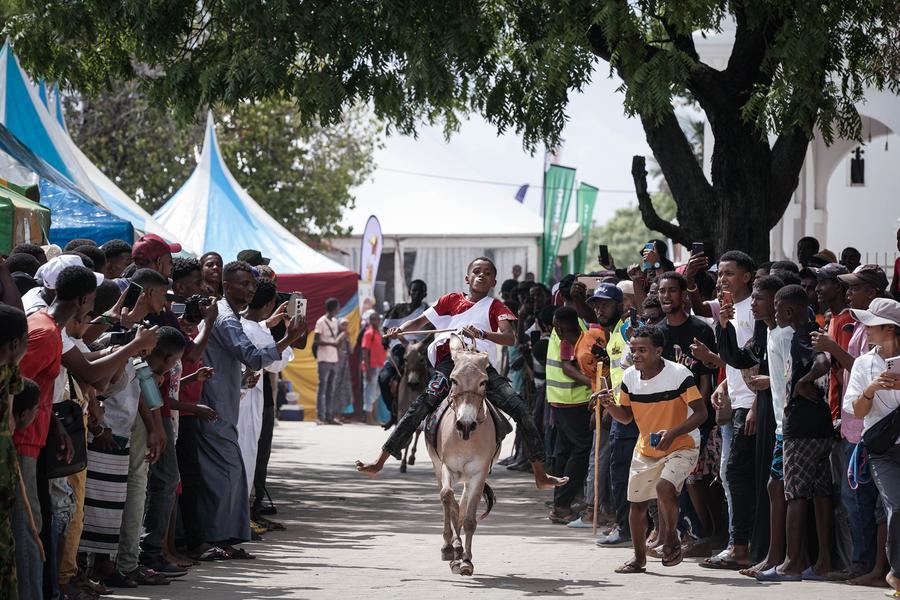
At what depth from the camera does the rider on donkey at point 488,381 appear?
11.0 meters

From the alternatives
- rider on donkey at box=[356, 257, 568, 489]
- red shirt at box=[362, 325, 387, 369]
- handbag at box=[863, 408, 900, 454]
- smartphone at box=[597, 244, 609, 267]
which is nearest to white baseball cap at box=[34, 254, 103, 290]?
rider on donkey at box=[356, 257, 568, 489]

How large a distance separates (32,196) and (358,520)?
4.51 meters

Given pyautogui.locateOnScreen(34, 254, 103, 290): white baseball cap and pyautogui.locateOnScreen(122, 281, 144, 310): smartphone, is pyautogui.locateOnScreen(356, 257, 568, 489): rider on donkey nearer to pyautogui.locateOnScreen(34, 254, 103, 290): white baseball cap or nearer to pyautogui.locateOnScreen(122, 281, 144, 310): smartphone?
pyautogui.locateOnScreen(122, 281, 144, 310): smartphone

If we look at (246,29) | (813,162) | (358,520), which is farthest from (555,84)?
(813,162)

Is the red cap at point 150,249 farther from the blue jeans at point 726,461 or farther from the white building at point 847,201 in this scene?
the white building at point 847,201

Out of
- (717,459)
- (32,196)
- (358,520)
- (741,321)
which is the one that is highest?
(32,196)

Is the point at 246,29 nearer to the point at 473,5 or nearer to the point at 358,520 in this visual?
the point at 473,5

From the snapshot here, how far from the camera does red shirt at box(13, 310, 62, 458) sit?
7.38 meters

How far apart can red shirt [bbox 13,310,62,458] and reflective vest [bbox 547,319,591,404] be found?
7242mm

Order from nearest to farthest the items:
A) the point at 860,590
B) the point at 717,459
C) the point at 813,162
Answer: the point at 860,590 < the point at 717,459 < the point at 813,162

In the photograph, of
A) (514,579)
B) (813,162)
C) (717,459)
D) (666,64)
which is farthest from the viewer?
(813,162)

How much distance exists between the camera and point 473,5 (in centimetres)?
1516

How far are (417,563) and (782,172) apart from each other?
735 centimetres

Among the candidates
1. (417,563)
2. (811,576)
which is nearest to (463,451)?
(417,563)
